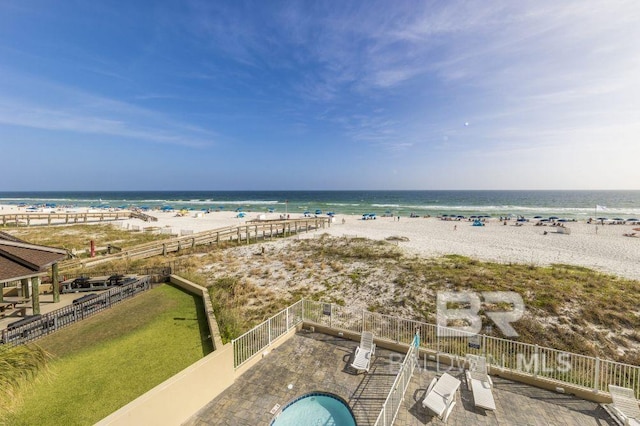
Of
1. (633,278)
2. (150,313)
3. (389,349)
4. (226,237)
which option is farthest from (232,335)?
(633,278)

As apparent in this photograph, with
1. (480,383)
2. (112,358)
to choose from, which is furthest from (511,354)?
(112,358)

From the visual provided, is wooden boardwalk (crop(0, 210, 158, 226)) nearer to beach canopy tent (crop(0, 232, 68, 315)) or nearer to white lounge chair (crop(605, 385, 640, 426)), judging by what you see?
beach canopy tent (crop(0, 232, 68, 315))

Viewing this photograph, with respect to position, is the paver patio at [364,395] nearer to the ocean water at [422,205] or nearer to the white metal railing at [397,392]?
the white metal railing at [397,392]

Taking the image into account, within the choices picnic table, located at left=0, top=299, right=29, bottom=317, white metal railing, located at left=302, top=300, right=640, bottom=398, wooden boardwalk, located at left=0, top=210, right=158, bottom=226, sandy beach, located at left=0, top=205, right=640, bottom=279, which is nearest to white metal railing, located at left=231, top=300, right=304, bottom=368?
white metal railing, located at left=302, top=300, right=640, bottom=398

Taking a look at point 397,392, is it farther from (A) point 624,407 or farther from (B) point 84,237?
(B) point 84,237

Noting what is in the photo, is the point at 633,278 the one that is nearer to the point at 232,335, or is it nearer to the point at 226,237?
the point at 232,335
